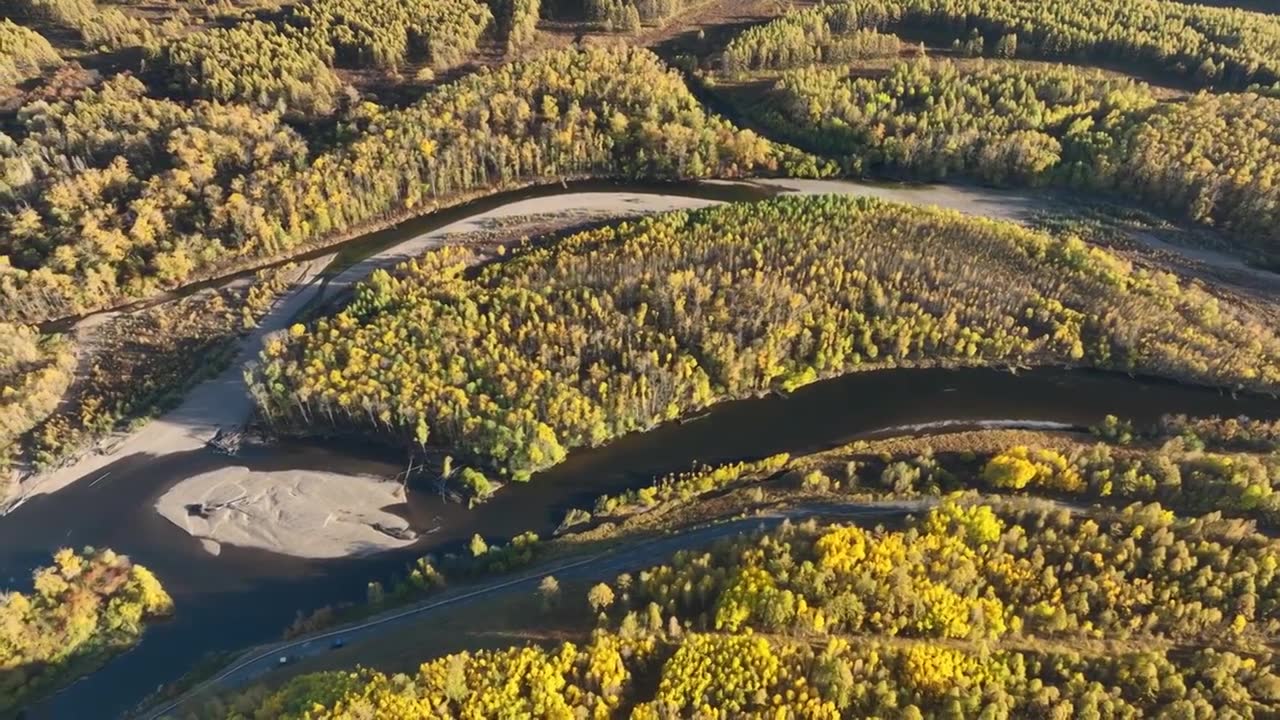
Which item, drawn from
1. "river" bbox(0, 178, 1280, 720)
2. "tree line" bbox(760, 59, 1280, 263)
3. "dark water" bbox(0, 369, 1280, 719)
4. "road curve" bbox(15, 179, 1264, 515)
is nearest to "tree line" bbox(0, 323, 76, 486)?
"road curve" bbox(15, 179, 1264, 515)

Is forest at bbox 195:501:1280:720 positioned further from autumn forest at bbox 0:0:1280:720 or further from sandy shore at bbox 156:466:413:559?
sandy shore at bbox 156:466:413:559

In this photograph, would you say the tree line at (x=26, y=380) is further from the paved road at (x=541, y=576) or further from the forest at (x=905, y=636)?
the forest at (x=905, y=636)

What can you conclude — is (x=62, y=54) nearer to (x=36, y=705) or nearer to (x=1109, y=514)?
(x=36, y=705)

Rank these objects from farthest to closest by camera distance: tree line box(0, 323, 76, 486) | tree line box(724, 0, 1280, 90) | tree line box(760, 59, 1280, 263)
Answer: tree line box(724, 0, 1280, 90), tree line box(760, 59, 1280, 263), tree line box(0, 323, 76, 486)

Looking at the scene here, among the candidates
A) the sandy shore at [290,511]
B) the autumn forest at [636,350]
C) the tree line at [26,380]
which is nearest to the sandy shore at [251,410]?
the sandy shore at [290,511]

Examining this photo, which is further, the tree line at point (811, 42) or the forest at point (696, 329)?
the tree line at point (811, 42)

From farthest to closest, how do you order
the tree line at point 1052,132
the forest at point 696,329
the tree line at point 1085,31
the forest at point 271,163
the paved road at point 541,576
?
1. the tree line at point 1085,31
2. the tree line at point 1052,132
3. the forest at point 271,163
4. the forest at point 696,329
5. the paved road at point 541,576
